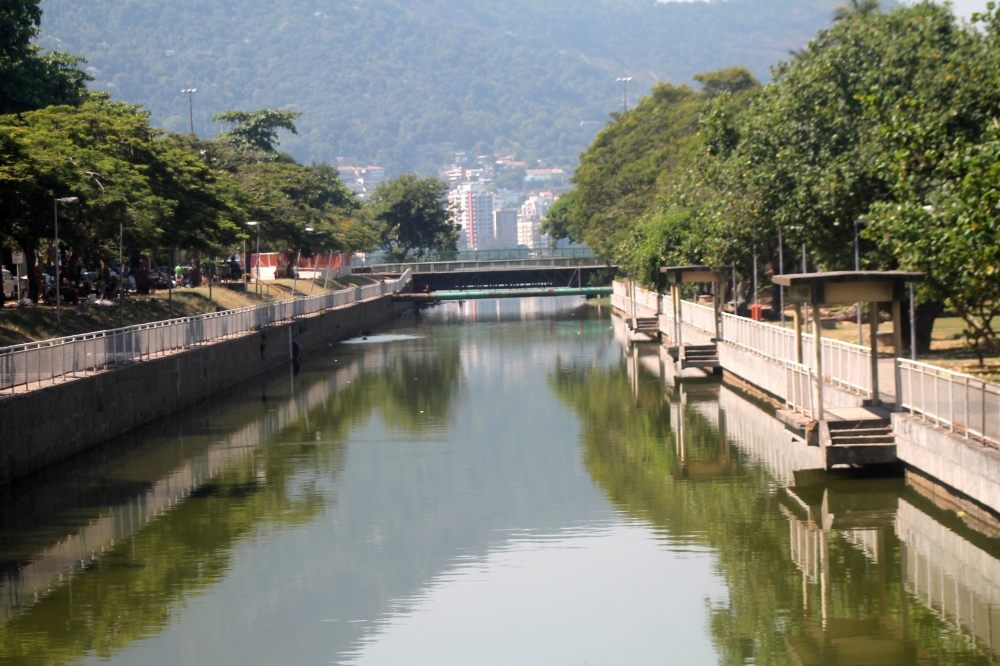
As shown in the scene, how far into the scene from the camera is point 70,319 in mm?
36625

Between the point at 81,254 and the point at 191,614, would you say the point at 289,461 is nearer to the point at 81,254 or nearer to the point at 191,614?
the point at 191,614

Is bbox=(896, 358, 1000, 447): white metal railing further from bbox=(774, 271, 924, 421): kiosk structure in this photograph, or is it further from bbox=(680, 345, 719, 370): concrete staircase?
bbox=(680, 345, 719, 370): concrete staircase

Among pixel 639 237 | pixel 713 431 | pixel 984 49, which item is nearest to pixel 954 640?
pixel 713 431

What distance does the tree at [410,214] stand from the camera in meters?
146

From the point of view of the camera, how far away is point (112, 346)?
3050 cm

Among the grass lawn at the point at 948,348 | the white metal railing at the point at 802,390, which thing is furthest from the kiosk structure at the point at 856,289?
the grass lawn at the point at 948,348

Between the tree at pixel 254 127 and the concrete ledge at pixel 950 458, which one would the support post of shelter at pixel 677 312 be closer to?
the concrete ledge at pixel 950 458

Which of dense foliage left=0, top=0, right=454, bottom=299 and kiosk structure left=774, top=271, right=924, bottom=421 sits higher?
dense foliage left=0, top=0, right=454, bottom=299

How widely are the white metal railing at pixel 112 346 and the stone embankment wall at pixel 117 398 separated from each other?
389mm

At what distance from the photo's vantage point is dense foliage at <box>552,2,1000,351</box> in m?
19.8

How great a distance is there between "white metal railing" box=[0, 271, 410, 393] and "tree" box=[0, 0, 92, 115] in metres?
11.4

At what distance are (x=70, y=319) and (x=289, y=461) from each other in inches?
449

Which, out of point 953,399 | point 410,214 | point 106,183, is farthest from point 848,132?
point 410,214

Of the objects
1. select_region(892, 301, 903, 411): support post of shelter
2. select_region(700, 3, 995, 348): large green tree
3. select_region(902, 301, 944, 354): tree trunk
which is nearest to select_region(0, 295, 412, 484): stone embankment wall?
select_region(892, 301, 903, 411): support post of shelter
